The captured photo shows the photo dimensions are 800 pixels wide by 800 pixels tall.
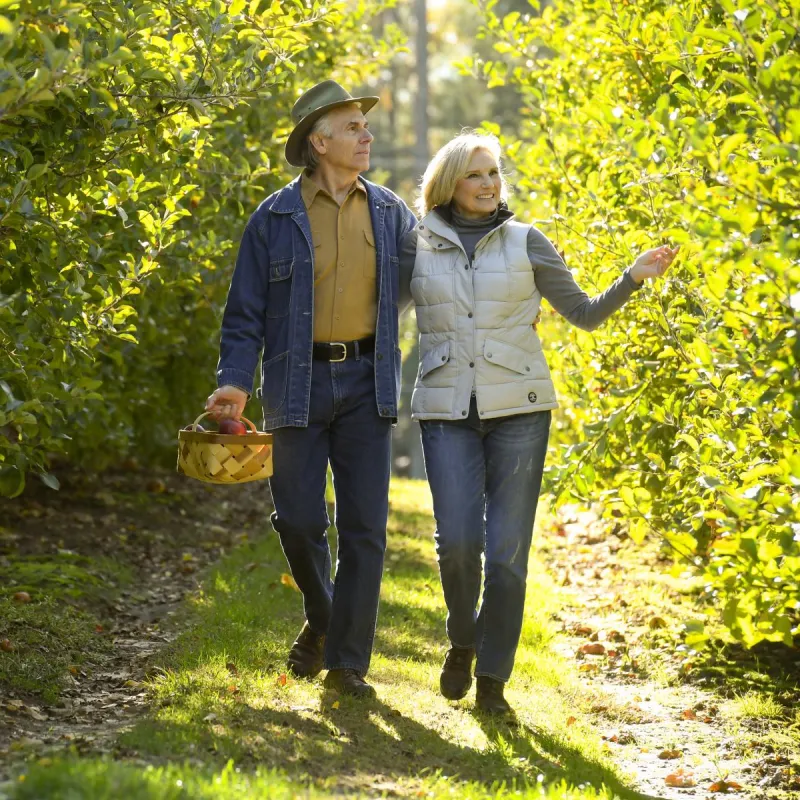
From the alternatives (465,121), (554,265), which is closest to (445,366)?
(554,265)

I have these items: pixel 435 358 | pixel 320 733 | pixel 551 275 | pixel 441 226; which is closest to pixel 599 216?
pixel 551 275

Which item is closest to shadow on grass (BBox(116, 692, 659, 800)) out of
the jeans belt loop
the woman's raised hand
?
the jeans belt loop

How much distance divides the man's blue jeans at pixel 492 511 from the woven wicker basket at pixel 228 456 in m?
0.70

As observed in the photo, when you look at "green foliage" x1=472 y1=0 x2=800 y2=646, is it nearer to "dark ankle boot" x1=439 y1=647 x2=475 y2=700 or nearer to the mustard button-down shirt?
"dark ankle boot" x1=439 y1=647 x2=475 y2=700

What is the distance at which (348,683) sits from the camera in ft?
15.5

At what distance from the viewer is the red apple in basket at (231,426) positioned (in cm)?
454

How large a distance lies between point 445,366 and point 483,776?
5.09ft

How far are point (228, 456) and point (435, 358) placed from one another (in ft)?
3.05

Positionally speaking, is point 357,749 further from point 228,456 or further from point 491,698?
point 228,456

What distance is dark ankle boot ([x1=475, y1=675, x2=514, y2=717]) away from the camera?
4688 millimetres

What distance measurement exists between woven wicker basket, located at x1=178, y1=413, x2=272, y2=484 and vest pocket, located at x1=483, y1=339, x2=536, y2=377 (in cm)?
92

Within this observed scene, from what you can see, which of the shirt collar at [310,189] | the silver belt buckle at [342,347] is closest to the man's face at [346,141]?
the shirt collar at [310,189]

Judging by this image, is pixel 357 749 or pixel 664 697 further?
pixel 664 697

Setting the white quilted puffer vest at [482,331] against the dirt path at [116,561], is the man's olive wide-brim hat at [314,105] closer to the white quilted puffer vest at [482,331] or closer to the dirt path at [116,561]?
the white quilted puffer vest at [482,331]
